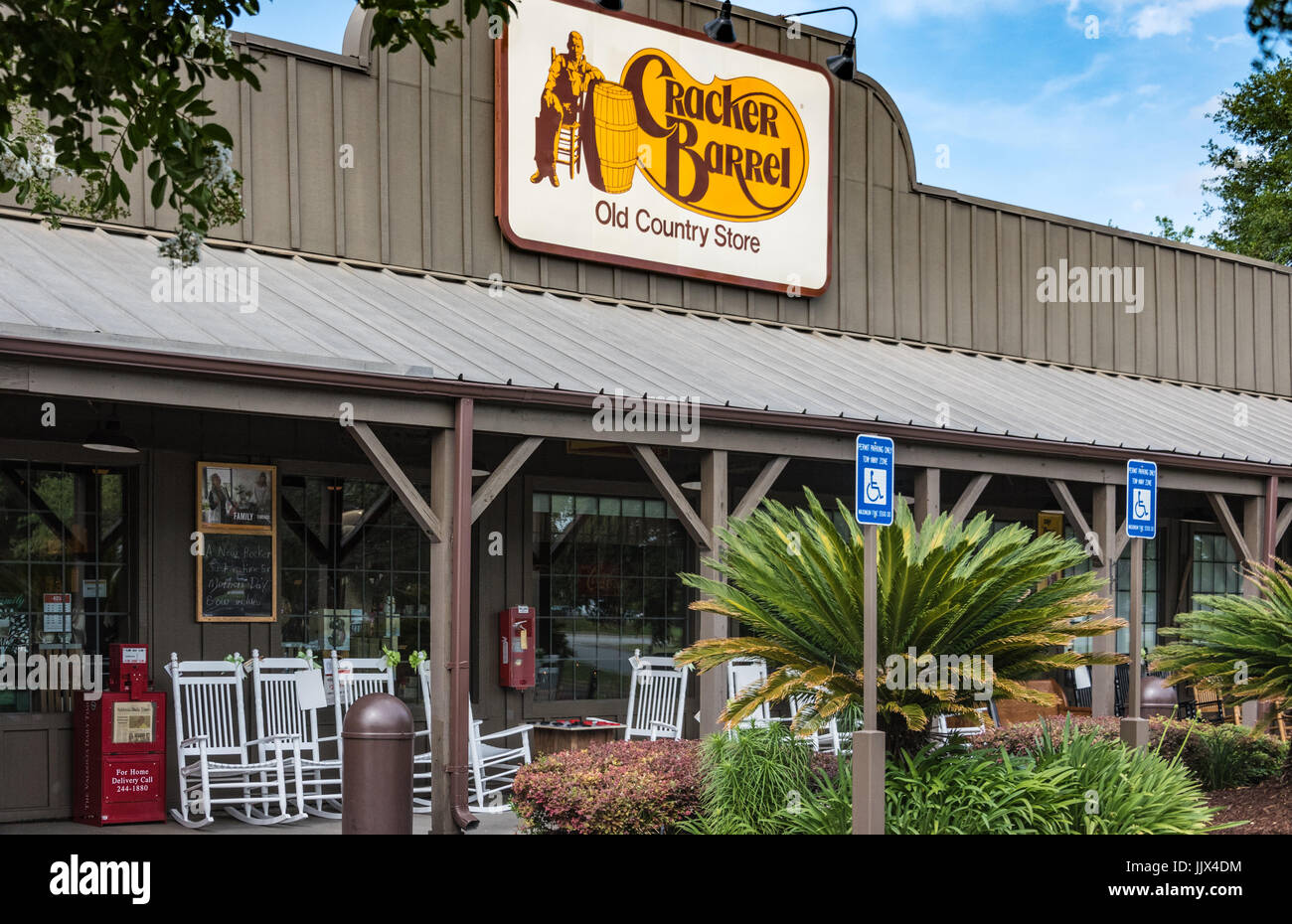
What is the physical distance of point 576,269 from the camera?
1263 cm

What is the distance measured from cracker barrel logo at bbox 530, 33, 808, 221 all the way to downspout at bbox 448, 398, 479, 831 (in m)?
3.91

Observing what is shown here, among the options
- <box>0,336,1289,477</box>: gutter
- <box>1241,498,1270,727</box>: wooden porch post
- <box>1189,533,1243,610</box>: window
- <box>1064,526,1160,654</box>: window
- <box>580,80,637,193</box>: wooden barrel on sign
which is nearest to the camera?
<box>0,336,1289,477</box>: gutter

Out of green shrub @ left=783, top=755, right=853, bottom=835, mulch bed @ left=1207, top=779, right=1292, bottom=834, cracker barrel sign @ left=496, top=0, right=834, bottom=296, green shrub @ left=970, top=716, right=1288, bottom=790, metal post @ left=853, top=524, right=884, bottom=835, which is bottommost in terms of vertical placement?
mulch bed @ left=1207, top=779, right=1292, bottom=834

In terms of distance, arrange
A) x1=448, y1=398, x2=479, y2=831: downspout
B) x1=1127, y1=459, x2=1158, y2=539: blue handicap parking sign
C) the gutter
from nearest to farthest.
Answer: the gutter → x1=1127, y1=459, x2=1158, y2=539: blue handicap parking sign → x1=448, y1=398, x2=479, y2=831: downspout

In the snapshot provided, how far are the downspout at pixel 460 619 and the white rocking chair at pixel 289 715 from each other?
1.46m

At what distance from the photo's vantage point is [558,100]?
40.8 feet

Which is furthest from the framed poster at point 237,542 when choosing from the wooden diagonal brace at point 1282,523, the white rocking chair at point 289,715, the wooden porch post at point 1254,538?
the wooden diagonal brace at point 1282,523

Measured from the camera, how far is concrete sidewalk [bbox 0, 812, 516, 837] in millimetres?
9289

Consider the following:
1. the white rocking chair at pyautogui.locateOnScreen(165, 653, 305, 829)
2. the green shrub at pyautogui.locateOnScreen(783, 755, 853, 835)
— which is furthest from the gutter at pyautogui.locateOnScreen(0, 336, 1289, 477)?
the green shrub at pyautogui.locateOnScreen(783, 755, 853, 835)

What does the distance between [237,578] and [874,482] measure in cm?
578

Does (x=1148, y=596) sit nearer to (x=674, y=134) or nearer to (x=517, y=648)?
(x=674, y=134)

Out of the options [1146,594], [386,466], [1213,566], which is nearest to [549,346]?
[386,466]

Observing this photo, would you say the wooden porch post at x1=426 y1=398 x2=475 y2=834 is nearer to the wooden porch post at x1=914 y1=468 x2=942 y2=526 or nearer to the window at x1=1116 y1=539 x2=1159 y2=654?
the wooden porch post at x1=914 y1=468 x2=942 y2=526

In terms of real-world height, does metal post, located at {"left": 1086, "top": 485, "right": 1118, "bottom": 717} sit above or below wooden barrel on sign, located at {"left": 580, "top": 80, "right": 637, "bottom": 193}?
below
